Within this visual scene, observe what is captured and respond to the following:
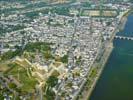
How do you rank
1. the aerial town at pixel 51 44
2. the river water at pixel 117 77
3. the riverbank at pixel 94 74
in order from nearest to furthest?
the river water at pixel 117 77, the riverbank at pixel 94 74, the aerial town at pixel 51 44

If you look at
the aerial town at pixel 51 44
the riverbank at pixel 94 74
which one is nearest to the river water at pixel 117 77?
the riverbank at pixel 94 74

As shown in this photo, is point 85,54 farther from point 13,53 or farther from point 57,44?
point 13,53

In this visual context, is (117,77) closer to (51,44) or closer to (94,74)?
(94,74)

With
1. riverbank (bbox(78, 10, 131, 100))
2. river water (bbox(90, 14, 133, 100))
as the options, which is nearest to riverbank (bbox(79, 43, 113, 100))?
riverbank (bbox(78, 10, 131, 100))

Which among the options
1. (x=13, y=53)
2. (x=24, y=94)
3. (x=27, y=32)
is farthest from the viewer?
(x=27, y=32)

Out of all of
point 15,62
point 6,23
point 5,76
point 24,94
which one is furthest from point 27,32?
point 24,94

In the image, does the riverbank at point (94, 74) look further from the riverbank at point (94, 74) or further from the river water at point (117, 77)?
the river water at point (117, 77)

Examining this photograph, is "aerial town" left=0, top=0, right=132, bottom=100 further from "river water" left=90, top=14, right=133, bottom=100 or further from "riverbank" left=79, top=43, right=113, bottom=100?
"river water" left=90, top=14, right=133, bottom=100

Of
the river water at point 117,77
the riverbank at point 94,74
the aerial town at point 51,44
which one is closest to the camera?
the river water at point 117,77
